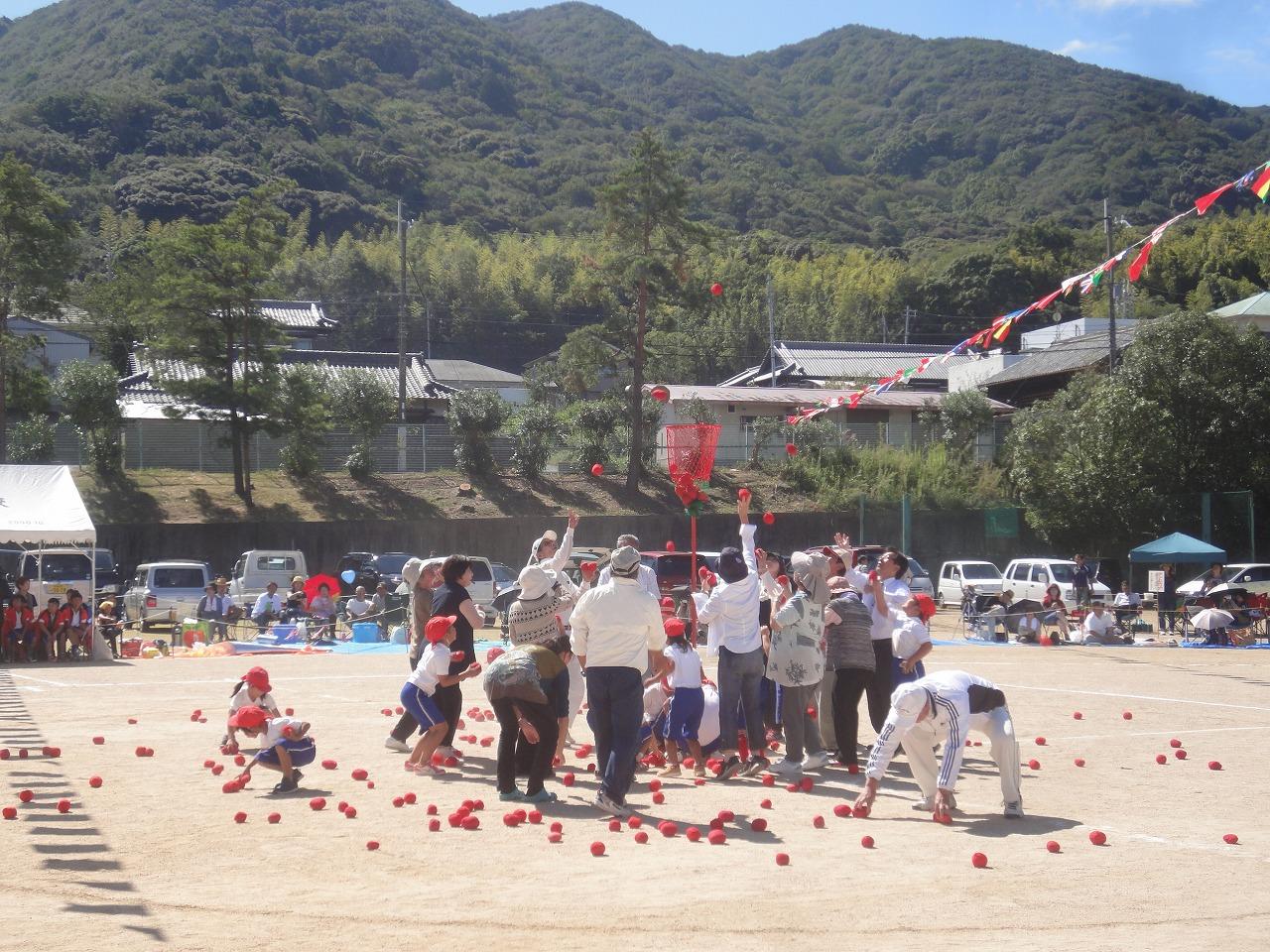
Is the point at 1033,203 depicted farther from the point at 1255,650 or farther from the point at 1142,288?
the point at 1255,650

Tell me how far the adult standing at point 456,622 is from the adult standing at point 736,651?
185cm

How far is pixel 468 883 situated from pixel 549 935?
1.04 m

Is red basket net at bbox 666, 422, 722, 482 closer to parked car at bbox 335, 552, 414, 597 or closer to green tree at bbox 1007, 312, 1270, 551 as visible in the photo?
parked car at bbox 335, 552, 414, 597

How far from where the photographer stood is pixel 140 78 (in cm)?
11800

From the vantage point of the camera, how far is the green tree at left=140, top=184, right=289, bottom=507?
117ft

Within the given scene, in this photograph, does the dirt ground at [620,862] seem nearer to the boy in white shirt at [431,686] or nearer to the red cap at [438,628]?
the boy in white shirt at [431,686]

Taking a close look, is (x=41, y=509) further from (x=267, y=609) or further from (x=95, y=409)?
(x=95, y=409)

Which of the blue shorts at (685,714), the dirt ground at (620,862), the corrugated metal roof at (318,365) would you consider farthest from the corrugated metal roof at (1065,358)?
the blue shorts at (685,714)

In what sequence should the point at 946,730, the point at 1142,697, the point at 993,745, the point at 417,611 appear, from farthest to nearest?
the point at 1142,697 → the point at 417,611 → the point at 993,745 → the point at 946,730

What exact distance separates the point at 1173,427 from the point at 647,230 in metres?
16.1

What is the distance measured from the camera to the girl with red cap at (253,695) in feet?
31.9

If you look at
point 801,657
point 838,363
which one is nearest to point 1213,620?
point 801,657

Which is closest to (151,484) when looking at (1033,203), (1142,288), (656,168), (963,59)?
(656,168)

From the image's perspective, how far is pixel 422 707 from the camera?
33.7 feet
